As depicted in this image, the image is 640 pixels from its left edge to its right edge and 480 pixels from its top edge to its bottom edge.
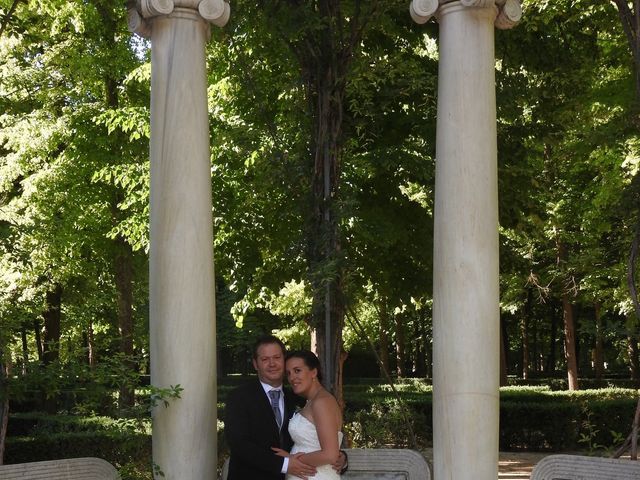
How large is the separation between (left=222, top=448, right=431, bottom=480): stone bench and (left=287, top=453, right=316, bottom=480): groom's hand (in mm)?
1401

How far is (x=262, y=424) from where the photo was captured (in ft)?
24.5

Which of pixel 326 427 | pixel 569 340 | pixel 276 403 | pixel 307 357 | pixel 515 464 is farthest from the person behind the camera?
pixel 569 340

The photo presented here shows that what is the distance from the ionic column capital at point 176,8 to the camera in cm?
792

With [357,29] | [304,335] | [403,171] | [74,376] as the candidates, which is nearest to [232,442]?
[74,376]

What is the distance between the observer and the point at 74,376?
856cm

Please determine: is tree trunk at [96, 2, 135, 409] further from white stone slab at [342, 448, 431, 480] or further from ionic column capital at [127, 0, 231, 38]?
ionic column capital at [127, 0, 231, 38]

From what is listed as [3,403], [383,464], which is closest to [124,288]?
[3,403]

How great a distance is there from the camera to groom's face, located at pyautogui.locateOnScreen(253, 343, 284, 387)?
23.9ft

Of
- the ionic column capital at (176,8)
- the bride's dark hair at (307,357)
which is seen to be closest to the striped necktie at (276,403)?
the bride's dark hair at (307,357)

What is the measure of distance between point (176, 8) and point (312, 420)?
361 centimetres

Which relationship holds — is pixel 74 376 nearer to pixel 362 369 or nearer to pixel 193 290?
pixel 193 290

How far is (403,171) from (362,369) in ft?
149

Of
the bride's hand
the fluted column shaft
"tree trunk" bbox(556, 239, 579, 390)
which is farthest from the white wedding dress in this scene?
"tree trunk" bbox(556, 239, 579, 390)

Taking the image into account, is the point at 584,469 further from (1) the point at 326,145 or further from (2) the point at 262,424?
(1) the point at 326,145
